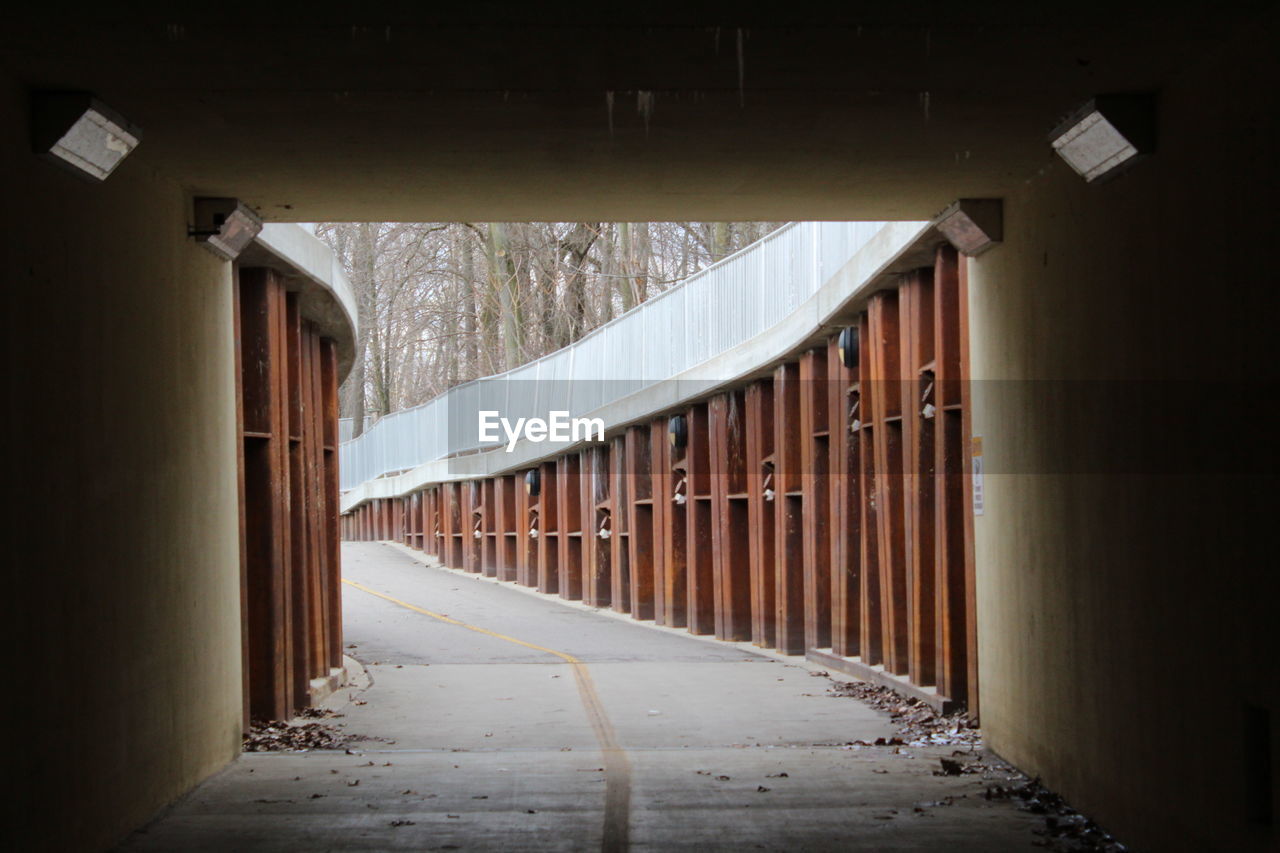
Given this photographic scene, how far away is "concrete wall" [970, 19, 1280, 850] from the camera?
6320 mm

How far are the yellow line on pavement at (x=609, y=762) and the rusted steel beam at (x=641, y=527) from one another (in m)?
3.45

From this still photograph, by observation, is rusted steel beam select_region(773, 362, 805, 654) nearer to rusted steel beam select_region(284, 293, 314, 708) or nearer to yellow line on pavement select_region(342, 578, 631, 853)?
yellow line on pavement select_region(342, 578, 631, 853)

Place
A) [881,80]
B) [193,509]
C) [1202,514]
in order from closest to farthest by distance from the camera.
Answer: [1202,514]
[881,80]
[193,509]

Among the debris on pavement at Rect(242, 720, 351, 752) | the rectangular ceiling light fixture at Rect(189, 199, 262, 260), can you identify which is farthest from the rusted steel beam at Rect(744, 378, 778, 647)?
the rectangular ceiling light fixture at Rect(189, 199, 262, 260)

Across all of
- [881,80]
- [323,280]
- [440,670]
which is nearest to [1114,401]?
[881,80]

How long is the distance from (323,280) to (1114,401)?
874 centimetres

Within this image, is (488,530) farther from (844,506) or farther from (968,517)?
(968,517)

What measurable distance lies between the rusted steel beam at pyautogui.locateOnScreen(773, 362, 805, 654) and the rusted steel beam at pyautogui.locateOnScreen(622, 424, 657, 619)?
237 inches

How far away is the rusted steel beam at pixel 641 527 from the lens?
82.9ft

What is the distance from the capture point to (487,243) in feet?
160

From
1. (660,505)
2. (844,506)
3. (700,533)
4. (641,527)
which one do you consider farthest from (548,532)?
(844,506)

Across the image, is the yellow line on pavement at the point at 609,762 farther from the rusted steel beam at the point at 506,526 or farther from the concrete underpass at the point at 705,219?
the rusted steel beam at the point at 506,526

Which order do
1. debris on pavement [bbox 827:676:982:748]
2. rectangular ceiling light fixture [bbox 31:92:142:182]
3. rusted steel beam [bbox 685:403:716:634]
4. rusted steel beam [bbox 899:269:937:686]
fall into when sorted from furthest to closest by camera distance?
rusted steel beam [bbox 685:403:716:634]
rusted steel beam [bbox 899:269:937:686]
debris on pavement [bbox 827:676:982:748]
rectangular ceiling light fixture [bbox 31:92:142:182]

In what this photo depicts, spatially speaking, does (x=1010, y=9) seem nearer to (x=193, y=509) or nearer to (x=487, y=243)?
(x=193, y=509)
